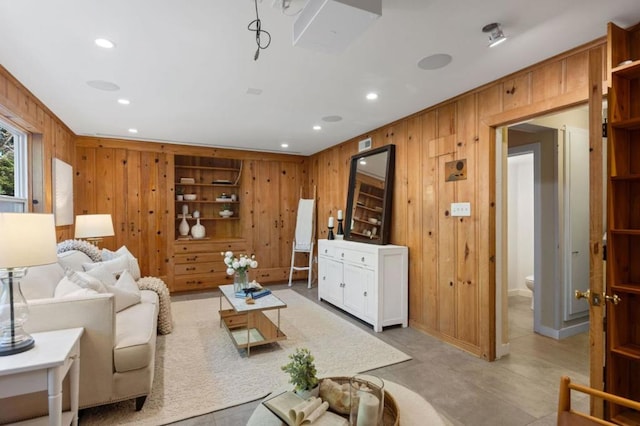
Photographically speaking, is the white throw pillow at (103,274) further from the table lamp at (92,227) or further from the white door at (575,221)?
the white door at (575,221)

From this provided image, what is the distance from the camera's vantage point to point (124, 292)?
2.92 meters

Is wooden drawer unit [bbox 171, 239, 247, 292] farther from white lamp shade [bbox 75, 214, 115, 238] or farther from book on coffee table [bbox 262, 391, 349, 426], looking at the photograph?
book on coffee table [bbox 262, 391, 349, 426]

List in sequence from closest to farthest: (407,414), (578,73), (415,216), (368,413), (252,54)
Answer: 1. (368,413)
2. (407,414)
3. (578,73)
4. (252,54)
5. (415,216)

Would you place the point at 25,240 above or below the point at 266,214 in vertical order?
below

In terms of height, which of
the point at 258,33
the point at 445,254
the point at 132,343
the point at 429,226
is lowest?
the point at 132,343

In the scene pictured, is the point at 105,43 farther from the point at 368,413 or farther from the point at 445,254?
the point at 445,254

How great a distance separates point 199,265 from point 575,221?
531 cm

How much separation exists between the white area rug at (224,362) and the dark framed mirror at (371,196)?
3.91 ft

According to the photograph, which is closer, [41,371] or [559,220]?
[41,371]

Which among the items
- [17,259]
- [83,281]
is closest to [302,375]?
[17,259]

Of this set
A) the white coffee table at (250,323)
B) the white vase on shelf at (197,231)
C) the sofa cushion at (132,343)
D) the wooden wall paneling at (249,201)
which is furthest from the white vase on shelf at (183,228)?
the sofa cushion at (132,343)

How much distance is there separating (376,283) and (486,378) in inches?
54.3

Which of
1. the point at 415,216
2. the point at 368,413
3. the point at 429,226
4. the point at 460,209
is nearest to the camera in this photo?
the point at 368,413

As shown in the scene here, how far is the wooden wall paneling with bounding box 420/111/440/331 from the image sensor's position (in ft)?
11.5
